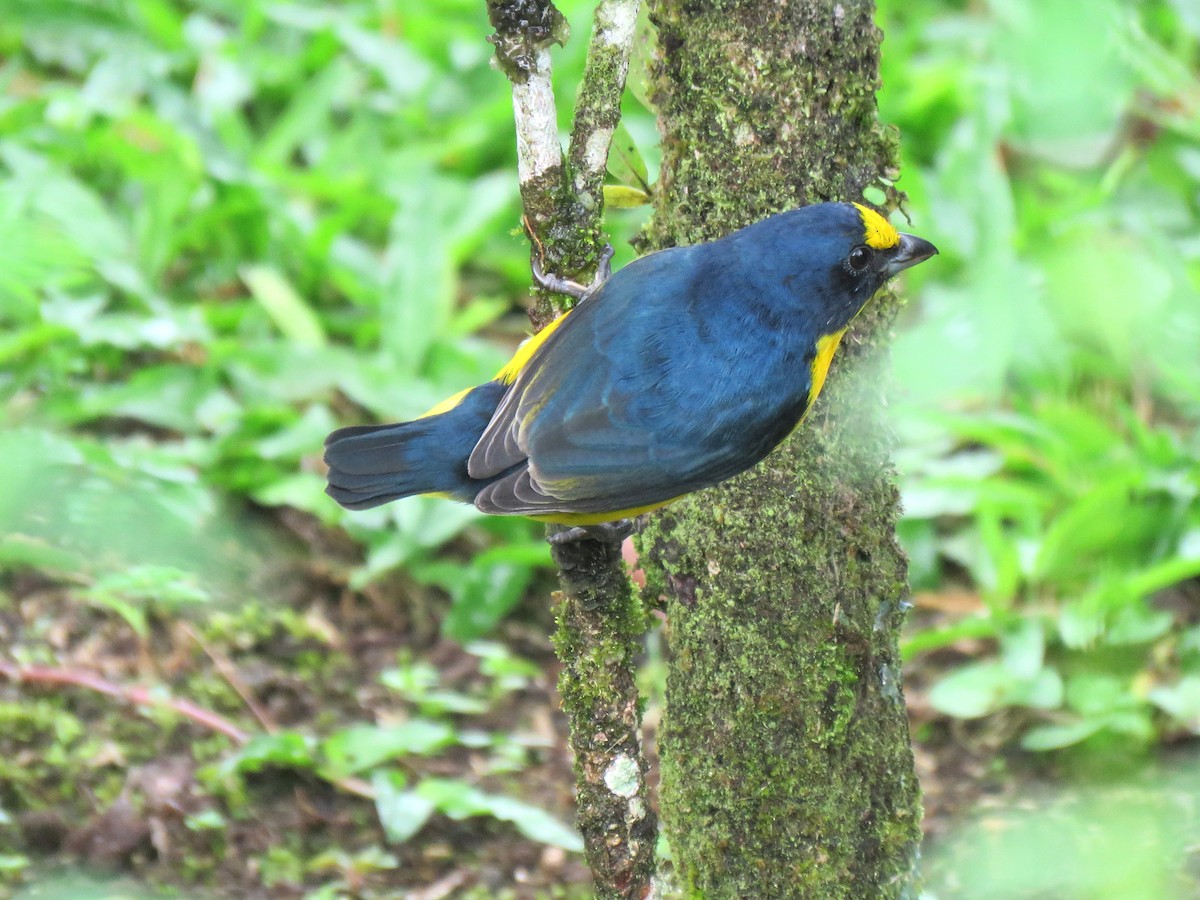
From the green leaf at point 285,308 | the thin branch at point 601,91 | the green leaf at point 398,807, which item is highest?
the green leaf at point 285,308

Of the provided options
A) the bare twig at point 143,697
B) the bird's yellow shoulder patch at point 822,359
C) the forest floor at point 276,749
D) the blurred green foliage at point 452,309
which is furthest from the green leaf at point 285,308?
the bird's yellow shoulder patch at point 822,359

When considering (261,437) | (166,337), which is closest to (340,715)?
(261,437)

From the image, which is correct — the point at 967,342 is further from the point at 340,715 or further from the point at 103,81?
the point at 103,81

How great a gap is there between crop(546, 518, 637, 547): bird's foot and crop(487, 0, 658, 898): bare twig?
0.06ft

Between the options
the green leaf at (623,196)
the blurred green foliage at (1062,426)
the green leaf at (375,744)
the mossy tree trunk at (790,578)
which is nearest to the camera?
the mossy tree trunk at (790,578)

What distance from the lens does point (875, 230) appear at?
2686 mm

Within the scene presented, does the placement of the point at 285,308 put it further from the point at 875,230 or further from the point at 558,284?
the point at 875,230

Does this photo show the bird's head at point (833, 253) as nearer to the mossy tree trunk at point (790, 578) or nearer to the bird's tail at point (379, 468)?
the mossy tree trunk at point (790, 578)

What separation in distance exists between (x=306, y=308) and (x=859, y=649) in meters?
2.88

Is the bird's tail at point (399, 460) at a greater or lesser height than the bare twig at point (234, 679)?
greater

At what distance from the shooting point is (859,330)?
9.32 feet

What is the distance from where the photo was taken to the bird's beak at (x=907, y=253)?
280cm

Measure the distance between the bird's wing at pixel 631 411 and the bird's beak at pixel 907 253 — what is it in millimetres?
347

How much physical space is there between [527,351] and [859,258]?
79 centimetres
